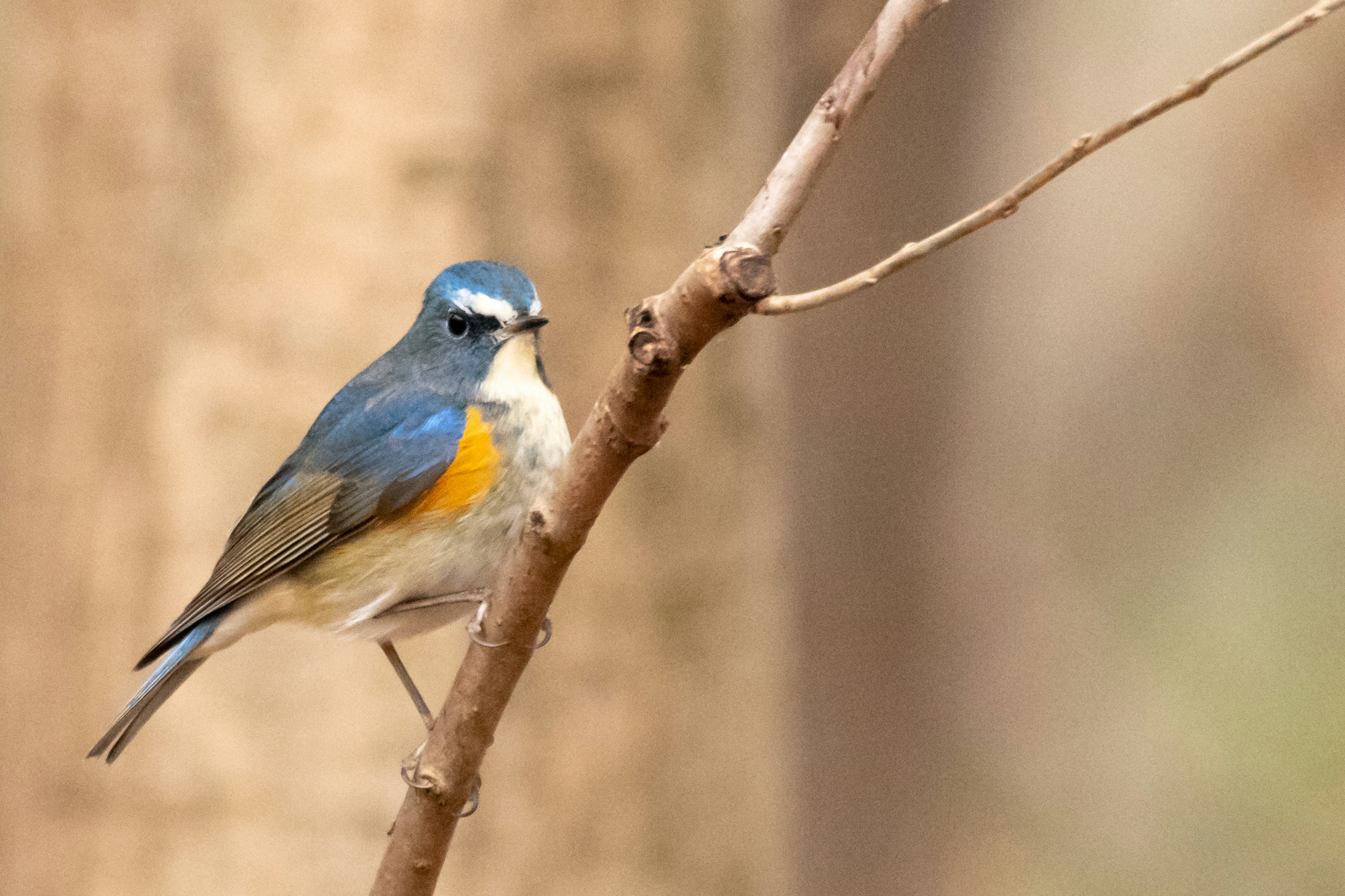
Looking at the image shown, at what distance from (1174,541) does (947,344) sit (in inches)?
98.5

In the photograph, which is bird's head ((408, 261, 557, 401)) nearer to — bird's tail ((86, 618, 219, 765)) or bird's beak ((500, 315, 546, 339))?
bird's beak ((500, 315, 546, 339))

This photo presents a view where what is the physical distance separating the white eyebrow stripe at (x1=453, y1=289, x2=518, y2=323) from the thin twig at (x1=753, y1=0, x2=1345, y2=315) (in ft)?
3.64

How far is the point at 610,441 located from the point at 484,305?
0.91 m

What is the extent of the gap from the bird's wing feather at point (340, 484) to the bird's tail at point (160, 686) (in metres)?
0.03

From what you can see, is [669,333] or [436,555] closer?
[669,333]

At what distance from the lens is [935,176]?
568 cm

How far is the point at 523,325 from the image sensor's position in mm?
2465

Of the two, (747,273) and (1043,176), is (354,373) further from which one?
(1043,176)

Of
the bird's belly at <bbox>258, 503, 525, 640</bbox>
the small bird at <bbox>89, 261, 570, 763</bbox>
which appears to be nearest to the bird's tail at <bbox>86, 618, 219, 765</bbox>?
the small bird at <bbox>89, 261, 570, 763</bbox>

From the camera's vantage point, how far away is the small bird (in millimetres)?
2514

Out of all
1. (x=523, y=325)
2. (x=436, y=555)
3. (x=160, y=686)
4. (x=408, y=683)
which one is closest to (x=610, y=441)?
(x=523, y=325)

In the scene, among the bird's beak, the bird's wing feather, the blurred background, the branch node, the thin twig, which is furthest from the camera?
the blurred background

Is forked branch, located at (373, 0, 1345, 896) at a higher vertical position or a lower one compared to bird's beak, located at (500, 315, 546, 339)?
lower

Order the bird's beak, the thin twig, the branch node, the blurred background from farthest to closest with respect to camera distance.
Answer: the blurred background < the bird's beak < the branch node < the thin twig
